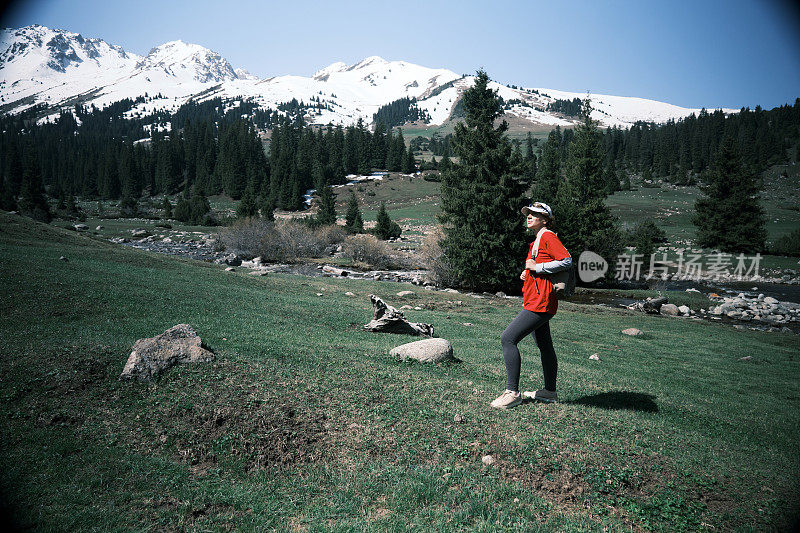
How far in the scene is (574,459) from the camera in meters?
5.05

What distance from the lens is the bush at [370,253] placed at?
42875 millimetres

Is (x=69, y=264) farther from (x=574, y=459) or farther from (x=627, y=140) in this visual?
(x=627, y=140)

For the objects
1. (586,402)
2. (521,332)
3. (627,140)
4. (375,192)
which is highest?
(627,140)

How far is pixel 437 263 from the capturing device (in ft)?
113

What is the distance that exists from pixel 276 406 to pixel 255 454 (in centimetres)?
85

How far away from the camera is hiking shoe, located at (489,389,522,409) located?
254 inches

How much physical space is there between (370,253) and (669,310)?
27.7 metres

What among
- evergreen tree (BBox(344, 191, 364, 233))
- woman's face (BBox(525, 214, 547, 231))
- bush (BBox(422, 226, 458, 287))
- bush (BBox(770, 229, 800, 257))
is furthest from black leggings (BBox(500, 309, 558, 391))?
bush (BBox(770, 229, 800, 257))

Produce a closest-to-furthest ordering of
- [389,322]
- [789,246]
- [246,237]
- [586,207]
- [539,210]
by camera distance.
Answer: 1. [539,210]
2. [389,322]
3. [586,207]
4. [246,237]
5. [789,246]

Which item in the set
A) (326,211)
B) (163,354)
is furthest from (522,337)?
(326,211)

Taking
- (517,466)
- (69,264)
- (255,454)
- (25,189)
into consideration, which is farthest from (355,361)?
(25,189)

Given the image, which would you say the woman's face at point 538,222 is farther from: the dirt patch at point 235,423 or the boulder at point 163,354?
the boulder at point 163,354

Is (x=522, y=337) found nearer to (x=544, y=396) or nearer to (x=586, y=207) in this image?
(x=544, y=396)

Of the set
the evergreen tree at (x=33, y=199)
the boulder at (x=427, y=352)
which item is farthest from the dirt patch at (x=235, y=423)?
the evergreen tree at (x=33, y=199)
